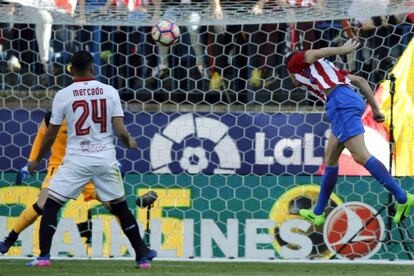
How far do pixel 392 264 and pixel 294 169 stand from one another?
1.35 metres

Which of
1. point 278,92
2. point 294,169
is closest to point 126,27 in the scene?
point 278,92

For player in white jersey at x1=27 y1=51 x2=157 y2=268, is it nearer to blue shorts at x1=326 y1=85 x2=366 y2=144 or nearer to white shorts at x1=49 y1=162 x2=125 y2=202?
white shorts at x1=49 y1=162 x2=125 y2=202

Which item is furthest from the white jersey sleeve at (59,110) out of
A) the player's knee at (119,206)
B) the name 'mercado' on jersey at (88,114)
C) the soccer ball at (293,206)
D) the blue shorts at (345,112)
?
the soccer ball at (293,206)

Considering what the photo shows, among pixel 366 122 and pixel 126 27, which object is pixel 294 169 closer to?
pixel 366 122

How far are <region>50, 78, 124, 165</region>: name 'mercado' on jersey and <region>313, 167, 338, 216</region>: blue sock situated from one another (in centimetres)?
201

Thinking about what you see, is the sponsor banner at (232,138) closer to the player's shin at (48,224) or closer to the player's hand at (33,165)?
the player's hand at (33,165)

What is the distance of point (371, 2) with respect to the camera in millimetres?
10383

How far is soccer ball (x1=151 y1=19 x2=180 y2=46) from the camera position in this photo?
1049cm

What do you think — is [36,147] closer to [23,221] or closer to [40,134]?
[40,134]

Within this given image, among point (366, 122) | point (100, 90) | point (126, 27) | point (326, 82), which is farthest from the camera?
point (126, 27)

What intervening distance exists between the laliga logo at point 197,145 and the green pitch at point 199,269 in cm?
115

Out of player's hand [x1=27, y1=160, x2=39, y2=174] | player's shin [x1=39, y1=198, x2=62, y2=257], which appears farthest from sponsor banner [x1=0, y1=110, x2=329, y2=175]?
player's shin [x1=39, y1=198, x2=62, y2=257]

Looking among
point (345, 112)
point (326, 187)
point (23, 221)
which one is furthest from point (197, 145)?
point (23, 221)

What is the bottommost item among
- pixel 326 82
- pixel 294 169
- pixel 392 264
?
pixel 392 264
